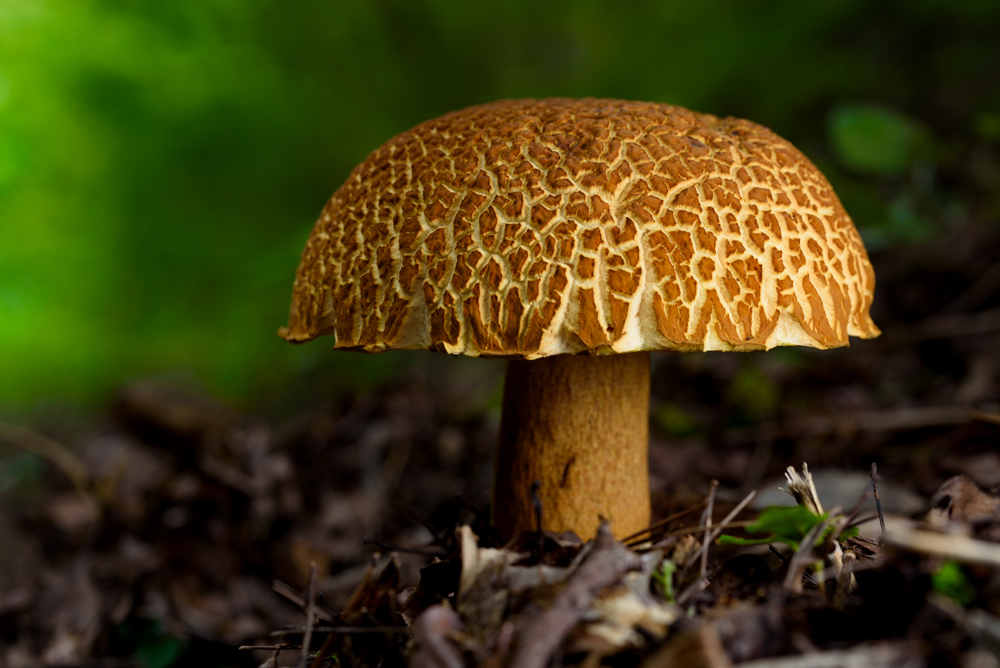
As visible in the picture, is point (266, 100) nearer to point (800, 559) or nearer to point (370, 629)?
point (370, 629)

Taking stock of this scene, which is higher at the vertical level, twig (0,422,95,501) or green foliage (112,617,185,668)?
twig (0,422,95,501)

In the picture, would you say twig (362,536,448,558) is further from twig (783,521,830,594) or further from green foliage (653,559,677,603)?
twig (783,521,830,594)

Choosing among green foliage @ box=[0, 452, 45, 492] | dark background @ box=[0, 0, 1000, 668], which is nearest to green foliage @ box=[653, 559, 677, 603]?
dark background @ box=[0, 0, 1000, 668]

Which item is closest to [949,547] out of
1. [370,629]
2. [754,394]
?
[370,629]

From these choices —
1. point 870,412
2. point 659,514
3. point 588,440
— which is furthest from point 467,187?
point 870,412

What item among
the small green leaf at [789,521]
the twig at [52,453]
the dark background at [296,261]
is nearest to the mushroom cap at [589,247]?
the small green leaf at [789,521]

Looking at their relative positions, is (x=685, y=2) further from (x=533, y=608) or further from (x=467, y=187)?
(x=533, y=608)
